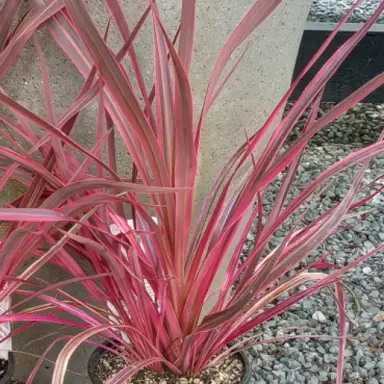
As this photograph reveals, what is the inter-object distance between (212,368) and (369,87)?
41cm

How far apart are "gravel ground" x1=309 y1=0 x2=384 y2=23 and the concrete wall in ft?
3.93

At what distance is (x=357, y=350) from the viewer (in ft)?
3.79

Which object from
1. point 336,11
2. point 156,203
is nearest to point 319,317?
point 156,203

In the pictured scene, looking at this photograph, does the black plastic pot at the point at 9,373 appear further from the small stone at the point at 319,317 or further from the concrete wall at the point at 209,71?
the small stone at the point at 319,317

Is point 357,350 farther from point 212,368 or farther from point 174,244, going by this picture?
point 174,244

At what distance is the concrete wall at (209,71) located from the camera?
800 millimetres

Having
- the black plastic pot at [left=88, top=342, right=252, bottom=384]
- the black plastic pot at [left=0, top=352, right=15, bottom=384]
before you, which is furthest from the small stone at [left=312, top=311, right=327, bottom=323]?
the black plastic pot at [left=0, top=352, right=15, bottom=384]

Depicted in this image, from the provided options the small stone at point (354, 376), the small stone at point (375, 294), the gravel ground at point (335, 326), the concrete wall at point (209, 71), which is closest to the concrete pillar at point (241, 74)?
the concrete wall at point (209, 71)

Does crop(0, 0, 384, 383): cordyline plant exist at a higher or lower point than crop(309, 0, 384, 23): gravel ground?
lower

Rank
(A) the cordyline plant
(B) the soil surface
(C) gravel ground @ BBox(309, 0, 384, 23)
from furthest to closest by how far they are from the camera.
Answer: (C) gravel ground @ BBox(309, 0, 384, 23), (B) the soil surface, (A) the cordyline plant

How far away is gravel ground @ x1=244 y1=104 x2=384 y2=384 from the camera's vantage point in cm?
110

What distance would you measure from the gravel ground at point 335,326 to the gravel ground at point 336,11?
0.59 m

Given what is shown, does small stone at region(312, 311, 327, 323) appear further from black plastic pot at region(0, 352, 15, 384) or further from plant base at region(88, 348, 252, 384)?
black plastic pot at region(0, 352, 15, 384)

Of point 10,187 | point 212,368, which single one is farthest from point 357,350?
point 10,187
